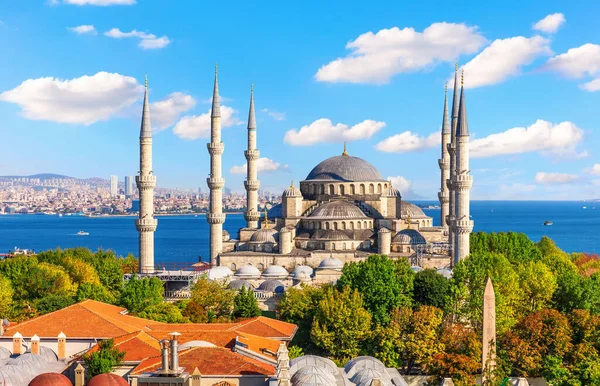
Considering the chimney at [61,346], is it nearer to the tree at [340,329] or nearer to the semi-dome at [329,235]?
the tree at [340,329]

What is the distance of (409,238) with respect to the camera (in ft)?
161

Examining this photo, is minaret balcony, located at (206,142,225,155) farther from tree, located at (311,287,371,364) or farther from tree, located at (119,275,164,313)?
tree, located at (311,287,371,364)

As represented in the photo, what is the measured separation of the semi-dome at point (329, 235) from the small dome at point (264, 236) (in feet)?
8.81

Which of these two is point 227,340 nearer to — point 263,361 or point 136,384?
point 263,361

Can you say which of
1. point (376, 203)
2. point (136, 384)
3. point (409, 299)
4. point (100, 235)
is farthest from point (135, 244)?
point (136, 384)

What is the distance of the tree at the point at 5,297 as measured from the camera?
33688 mm

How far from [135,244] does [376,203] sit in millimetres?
76236

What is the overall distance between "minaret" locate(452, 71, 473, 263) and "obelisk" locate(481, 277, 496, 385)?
1666cm

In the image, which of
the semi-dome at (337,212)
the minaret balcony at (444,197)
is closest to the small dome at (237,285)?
the semi-dome at (337,212)

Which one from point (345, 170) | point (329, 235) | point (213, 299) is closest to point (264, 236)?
point (329, 235)

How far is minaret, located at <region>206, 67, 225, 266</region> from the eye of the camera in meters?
49.5

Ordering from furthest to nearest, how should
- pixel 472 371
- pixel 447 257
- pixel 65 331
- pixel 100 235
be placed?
pixel 100 235
pixel 447 257
pixel 65 331
pixel 472 371

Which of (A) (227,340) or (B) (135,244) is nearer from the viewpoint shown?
(A) (227,340)

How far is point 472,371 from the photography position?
2664 centimetres
